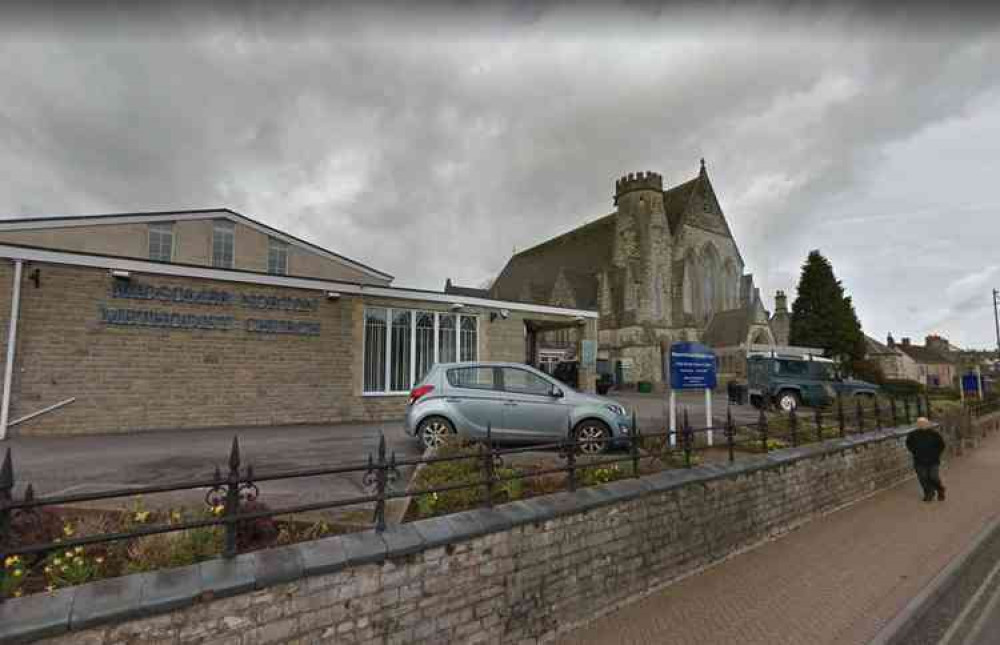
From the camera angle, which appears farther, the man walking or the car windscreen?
the car windscreen

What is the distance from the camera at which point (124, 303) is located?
9.57 meters

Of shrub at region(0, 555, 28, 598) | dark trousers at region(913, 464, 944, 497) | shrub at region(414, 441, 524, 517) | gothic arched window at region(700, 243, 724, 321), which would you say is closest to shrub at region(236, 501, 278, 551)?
shrub at region(0, 555, 28, 598)

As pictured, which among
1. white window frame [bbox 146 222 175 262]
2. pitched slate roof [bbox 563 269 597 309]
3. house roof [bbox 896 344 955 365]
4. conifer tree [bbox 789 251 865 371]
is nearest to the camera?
white window frame [bbox 146 222 175 262]

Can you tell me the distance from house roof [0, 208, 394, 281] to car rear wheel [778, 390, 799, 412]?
17.0 metres

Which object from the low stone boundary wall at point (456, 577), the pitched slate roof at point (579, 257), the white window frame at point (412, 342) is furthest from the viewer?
the pitched slate roof at point (579, 257)

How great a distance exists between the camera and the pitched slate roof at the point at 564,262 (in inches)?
1704

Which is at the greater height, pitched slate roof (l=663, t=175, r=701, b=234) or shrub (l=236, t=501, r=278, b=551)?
pitched slate roof (l=663, t=175, r=701, b=234)

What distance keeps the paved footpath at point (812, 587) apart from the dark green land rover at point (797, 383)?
6.48 m

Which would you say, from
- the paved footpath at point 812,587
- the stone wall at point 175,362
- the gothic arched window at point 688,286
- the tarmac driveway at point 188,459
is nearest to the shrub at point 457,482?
the tarmac driveway at point 188,459

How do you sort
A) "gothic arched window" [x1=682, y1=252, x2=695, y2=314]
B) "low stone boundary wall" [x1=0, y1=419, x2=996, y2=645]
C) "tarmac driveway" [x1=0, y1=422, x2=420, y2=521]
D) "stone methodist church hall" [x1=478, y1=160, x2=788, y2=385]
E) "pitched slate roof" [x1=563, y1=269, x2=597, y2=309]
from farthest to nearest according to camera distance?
"pitched slate roof" [x1=563, y1=269, x2=597, y2=309]
"gothic arched window" [x1=682, y1=252, x2=695, y2=314]
"stone methodist church hall" [x1=478, y1=160, x2=788, y2=385]
"tarmac driveway" [x1=0, y1=422, x2=420, y2=521]
"low stone boundary wall" [x1=0, y1=419, x2=996, y2=645]

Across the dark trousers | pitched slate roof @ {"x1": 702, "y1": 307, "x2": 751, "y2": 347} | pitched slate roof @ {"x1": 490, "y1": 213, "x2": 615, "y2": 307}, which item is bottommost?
the dark trousers

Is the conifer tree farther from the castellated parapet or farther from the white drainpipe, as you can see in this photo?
the white drainpipe

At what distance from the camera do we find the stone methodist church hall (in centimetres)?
3597

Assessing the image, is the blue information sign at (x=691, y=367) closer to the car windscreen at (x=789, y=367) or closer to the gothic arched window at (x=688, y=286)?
the car windscreen at (x=789, y=367)
